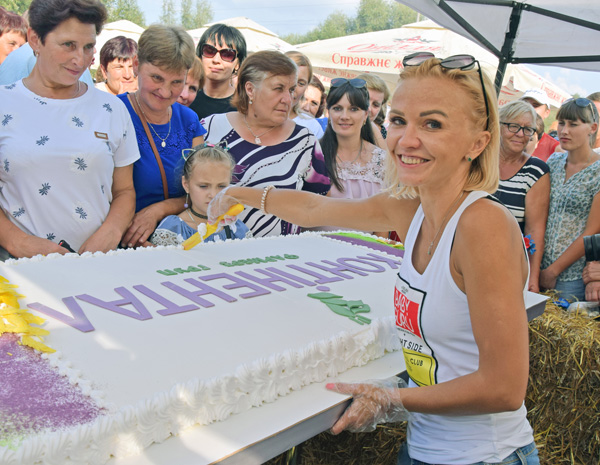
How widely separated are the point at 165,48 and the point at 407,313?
217 centimetres

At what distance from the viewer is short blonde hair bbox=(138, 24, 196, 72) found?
287cm

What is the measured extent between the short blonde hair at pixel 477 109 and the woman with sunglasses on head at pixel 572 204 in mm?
2682

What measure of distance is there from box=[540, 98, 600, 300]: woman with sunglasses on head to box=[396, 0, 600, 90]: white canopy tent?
0.91m

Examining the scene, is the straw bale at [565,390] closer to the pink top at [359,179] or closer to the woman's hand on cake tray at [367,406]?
the woman's hand on cake tray at [367,406]

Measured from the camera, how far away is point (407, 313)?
1534 mm

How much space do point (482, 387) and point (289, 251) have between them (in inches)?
63.6

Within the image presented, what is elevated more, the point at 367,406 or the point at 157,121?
the point at 157,121

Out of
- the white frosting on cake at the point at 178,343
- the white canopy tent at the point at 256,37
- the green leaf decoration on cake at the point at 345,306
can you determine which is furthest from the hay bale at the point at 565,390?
the white canopy tent at the point at 256,37

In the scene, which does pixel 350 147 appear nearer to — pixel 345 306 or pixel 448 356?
pixel 345 306

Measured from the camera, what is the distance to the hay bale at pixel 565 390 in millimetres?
3023

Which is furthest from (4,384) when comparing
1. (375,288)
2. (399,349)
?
(375,288)

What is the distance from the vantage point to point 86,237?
8.29 feet

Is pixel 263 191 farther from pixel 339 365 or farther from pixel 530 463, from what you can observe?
pixel 530 463

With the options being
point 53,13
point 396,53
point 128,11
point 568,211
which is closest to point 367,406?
point 53,13
